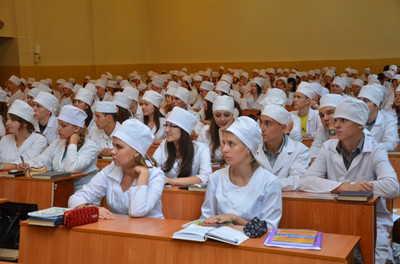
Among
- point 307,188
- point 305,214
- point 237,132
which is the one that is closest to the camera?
point 237,132

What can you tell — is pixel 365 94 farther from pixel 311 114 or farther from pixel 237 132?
pixel 237 132

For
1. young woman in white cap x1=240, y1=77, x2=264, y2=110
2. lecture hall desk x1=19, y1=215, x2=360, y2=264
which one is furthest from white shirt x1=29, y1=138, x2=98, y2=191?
young woman in white cap x1=240, y1=77, x2=264, y2=110

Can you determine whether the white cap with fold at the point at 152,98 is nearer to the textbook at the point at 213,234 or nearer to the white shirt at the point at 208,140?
the white shirt at the point at 208,140

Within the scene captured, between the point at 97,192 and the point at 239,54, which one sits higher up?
the point at 239,54

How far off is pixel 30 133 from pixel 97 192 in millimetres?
2604

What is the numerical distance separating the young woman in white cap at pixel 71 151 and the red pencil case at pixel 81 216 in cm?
191

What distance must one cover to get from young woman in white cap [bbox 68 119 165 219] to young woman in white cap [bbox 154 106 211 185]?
1161 millimetres

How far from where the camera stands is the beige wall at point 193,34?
57.9 ft

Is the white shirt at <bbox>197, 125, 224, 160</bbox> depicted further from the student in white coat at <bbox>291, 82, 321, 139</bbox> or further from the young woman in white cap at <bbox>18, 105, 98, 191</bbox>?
the student in white coat at <bbox>291, 82, 321, 139</bbox>

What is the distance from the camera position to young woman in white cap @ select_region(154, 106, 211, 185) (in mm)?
5441

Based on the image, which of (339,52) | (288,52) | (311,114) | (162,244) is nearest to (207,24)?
(288,52)

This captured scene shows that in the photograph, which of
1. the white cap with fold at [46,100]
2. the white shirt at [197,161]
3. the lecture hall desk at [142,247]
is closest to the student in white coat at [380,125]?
the white shirt at [197,161]

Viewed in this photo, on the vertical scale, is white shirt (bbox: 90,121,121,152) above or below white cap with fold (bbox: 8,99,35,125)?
below

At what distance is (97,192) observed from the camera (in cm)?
422
